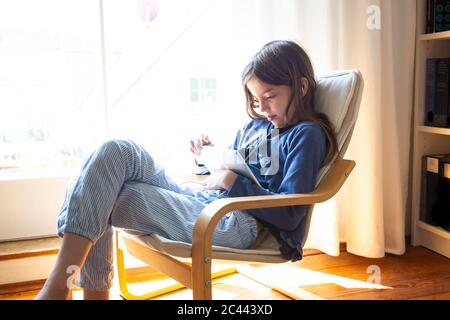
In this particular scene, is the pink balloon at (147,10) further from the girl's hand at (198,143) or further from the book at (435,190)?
the book at (435,190)

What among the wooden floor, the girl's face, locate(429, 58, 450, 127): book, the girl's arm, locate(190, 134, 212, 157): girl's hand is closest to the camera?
the girl's arm

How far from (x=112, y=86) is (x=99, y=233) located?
106 cm

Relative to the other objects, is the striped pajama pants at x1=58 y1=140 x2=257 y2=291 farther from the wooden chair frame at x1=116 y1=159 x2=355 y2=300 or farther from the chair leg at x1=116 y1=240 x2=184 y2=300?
the chair leg at x1=116 y1=240 x2=184 y2=300

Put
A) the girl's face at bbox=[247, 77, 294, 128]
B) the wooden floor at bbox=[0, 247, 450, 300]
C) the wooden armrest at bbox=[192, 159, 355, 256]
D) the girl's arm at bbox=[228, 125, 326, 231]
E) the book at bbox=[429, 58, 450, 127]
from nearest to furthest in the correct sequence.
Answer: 1. the wooden armrest at bbox=[192, 159, 355, 256]
2. the girl's arm at bbox=[228, 125, 326, 231]
3. the girl's face at bbox=[247, 77, 294, 128]
4. the wooden floor at bbox=[0, 247, 450, 300]
5. the book at bbox=[429, 58, 450, 127]

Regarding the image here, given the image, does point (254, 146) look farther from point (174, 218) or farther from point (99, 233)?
point (99, 233)

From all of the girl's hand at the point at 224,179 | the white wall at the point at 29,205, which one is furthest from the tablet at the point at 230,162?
the white wall at the point at 29,205

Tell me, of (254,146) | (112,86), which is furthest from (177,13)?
(254,146)

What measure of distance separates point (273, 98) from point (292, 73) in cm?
9

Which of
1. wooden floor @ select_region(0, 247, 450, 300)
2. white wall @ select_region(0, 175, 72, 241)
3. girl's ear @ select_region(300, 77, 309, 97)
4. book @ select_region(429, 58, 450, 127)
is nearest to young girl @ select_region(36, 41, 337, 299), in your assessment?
girl's ear @ select_region(300, 77, 309, 97)

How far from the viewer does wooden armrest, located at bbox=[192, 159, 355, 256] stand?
46.8 inches

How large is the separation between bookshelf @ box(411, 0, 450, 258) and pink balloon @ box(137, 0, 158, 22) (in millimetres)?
1120

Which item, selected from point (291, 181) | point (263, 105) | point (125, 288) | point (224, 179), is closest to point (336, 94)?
point (263, 105)

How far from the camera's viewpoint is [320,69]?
82.2 inches

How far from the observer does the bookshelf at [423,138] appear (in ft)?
7.19
